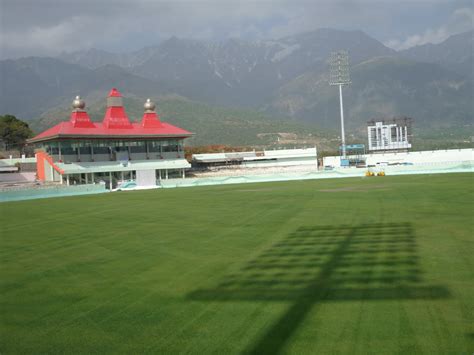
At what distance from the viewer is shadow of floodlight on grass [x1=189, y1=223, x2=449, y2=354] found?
896 cm

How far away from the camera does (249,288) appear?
10133mm

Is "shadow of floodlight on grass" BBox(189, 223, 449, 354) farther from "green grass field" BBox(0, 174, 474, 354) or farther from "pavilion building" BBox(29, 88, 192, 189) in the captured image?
"pavilion building" BBox(29, 88, 192, 189)

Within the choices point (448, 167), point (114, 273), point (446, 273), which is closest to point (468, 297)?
point (446, 273)

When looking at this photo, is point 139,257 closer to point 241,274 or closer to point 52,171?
point 241,274

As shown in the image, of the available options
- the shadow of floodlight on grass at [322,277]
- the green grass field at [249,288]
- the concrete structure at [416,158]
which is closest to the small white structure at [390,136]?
the concrete structure at [416,158]

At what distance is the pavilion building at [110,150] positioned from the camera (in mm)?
64125

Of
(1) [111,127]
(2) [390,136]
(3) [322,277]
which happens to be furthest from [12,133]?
(3) [322,277]

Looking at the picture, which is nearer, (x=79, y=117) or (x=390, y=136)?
(x=79, y=117)

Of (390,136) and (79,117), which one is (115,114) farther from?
(390,136)

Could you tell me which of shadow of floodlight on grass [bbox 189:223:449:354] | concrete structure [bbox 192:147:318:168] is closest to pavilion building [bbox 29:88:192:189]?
concrete structure [bbox 192:147:318:168]

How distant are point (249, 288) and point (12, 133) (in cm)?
9042

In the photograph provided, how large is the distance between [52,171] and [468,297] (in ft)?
205

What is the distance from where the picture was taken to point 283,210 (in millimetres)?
24531

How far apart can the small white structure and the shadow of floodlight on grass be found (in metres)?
72.4
